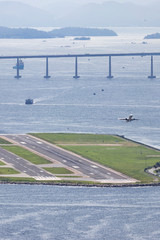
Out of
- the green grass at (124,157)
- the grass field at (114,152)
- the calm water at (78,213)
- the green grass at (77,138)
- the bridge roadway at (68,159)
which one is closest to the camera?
the calm water at (78,213)

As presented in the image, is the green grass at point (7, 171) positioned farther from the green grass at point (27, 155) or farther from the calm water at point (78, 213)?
the calm water at point (78, 213)

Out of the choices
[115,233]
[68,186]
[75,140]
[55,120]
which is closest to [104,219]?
[115,233]

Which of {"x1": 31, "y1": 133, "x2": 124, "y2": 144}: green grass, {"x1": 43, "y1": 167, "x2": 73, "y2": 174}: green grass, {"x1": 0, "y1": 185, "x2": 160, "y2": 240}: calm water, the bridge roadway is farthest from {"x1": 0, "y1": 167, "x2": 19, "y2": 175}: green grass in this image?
{"x1": 31, "y1": 133, "x2": 124, "y2": 144}: green grass

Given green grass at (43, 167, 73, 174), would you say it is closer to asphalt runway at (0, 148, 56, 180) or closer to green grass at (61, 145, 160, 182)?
asphalt runway at (0, 148, 56, 180)

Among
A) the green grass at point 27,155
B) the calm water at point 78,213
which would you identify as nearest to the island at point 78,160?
the green grass at point 27,155

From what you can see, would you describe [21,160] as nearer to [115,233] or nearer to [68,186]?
[68,186]

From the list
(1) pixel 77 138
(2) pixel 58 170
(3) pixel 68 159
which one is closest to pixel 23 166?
(2) pixel 58 170

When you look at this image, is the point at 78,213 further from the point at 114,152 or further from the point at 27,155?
the point at 114,152
